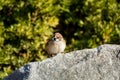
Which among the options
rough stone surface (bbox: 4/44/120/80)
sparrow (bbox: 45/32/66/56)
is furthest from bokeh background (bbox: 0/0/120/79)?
rough stone surface (bbox: 4/44/120/80)

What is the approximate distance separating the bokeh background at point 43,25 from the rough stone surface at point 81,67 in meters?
2.76

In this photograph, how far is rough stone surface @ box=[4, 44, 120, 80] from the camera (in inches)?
220

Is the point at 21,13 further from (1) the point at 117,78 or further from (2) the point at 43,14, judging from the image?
(1) the point at 117,78

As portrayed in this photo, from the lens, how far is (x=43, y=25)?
8.69 m

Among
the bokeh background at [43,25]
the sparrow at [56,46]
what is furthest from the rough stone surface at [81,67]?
the bokeh background at [43,25]

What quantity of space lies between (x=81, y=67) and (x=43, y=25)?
3182 mm

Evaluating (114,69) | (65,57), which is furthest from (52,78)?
(114,69)

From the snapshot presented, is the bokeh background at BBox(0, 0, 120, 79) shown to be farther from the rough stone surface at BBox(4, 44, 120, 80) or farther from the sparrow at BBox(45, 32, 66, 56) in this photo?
the rough stone surface at BBox(4, 44, 120, 80)

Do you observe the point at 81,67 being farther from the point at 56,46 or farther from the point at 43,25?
the point at 43,25

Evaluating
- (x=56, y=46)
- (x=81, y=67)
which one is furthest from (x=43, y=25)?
(x=81, y=67)

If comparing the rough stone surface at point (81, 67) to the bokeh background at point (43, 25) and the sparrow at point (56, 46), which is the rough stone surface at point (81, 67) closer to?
the sparrow at point (56, 46)

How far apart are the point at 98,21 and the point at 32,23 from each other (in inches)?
45.5

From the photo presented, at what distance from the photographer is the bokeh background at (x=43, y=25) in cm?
855

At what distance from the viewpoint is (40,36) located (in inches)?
343
